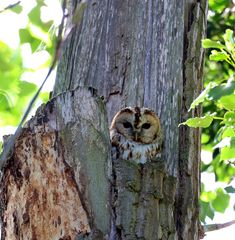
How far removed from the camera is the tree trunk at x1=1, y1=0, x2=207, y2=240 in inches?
78.2

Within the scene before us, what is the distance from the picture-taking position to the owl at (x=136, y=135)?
2.48m

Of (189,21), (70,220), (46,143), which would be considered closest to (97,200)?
(70,220)

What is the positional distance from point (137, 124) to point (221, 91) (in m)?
0.84

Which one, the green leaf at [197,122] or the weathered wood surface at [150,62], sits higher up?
the weathered wood surface at [150,62]

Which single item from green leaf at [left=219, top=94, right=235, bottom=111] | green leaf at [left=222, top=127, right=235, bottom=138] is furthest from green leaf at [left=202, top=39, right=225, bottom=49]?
green leaf at [left=222, top=127, right=235, bottom=138]

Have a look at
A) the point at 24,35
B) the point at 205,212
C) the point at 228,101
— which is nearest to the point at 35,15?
the point at 24,35

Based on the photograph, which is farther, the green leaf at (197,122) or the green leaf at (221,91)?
the green leaf at (197,122)

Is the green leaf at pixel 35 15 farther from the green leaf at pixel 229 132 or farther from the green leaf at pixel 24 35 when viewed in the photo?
the green leaf at pixel 229 132

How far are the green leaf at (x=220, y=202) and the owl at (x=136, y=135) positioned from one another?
61 centimetres

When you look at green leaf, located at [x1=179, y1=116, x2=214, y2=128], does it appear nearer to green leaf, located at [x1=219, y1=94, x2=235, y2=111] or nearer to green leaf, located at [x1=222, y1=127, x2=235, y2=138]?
green leaf, located at [x1=219, y1=94, x2=235, y2=111]

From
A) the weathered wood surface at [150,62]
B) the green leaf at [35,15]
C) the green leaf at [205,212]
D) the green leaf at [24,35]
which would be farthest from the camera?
the green leaf at [24,35]

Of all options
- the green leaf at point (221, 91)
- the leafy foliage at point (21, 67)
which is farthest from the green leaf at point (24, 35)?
the green leaf at point (221, 91)

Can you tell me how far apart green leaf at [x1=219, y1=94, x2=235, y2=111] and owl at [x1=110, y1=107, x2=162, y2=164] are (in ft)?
1.17

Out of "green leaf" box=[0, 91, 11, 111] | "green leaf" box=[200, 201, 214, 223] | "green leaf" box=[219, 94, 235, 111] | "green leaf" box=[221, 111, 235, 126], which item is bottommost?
"green leaf" box=[200, 201, 214, 223]
